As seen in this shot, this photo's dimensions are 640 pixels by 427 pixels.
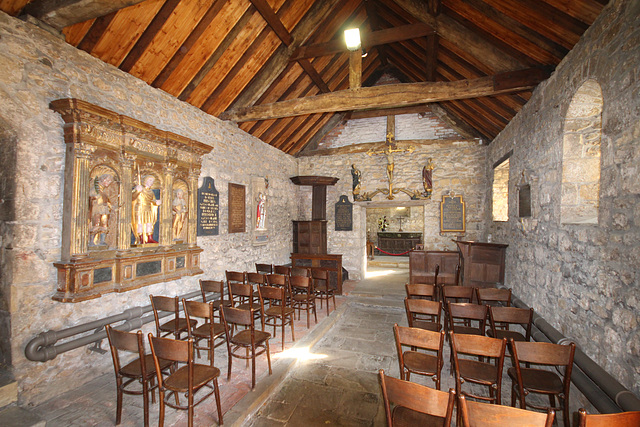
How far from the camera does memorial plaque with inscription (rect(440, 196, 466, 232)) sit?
7559 millimetres

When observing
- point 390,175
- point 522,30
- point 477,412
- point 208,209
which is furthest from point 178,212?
point 390,175

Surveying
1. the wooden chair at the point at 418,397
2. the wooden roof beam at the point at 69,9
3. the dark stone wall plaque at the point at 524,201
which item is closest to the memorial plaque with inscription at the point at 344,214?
the dark stone wall plaque at the point at 524,201

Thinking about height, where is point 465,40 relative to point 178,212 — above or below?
above

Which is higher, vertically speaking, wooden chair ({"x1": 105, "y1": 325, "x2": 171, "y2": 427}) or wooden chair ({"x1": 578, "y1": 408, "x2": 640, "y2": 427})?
wooden chair ({"x1": 578, "y1": 408, "x2": 640, "y2": 427})

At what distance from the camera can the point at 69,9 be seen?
282 centimetres

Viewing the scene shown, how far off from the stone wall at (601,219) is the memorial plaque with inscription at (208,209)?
5.14 m

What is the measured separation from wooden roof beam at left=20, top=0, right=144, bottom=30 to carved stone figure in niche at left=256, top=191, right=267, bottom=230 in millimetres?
4340

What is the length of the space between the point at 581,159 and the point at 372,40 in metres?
3.87

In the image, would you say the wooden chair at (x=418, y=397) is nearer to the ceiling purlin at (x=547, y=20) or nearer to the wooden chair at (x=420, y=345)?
the wooden chair at (x=420, y=345)

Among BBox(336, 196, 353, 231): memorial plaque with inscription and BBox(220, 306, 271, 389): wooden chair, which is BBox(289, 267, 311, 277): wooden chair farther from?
BBox(336, 196, 353, 231): memorial plaque with inscription

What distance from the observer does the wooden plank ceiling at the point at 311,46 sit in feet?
10.9

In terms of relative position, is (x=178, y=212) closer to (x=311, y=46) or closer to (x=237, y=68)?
(x=237, y=68)

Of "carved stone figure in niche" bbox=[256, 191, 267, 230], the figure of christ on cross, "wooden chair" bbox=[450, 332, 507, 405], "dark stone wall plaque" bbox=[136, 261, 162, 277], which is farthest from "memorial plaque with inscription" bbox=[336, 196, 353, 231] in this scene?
"wooden chair" bbox=[450, 332, 507, 405]

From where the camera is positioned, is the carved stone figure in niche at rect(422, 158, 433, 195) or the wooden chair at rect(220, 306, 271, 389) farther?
the carved stone figure in niche at rect(422, 158, 433, 195)
